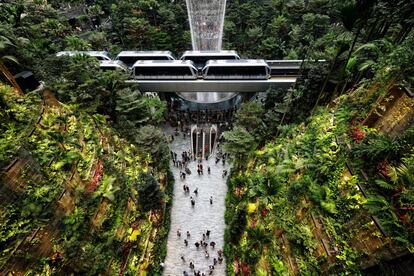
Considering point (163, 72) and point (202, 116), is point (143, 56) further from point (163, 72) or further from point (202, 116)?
point (202, 116)

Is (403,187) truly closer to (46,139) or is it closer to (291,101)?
(291,101)

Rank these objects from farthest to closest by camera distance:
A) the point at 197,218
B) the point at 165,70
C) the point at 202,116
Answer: the point at 202,116 → the point at 165,70 → the point at 197,218

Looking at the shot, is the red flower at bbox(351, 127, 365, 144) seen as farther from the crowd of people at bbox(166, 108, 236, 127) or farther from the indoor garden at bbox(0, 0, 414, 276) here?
the crowd of people at bbox(166, 108, 236, 127)

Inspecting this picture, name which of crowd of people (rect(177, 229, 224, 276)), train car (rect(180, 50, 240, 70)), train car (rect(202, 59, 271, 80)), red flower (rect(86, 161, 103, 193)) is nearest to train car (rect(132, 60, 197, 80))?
train car (rect(202, 59, 271, 80))

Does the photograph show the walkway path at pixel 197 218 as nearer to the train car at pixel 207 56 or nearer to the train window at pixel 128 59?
the train car at pixel 207 56

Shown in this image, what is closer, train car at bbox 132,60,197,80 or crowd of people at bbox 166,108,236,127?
train car at bbox 132,60,197,80

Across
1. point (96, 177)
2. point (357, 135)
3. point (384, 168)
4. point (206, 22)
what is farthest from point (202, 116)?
point (384, 168)

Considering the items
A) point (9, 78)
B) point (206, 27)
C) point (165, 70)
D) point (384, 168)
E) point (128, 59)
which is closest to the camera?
point (384, 168)

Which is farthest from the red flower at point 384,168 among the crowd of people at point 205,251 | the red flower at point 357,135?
the crowd of people at point 205,251
